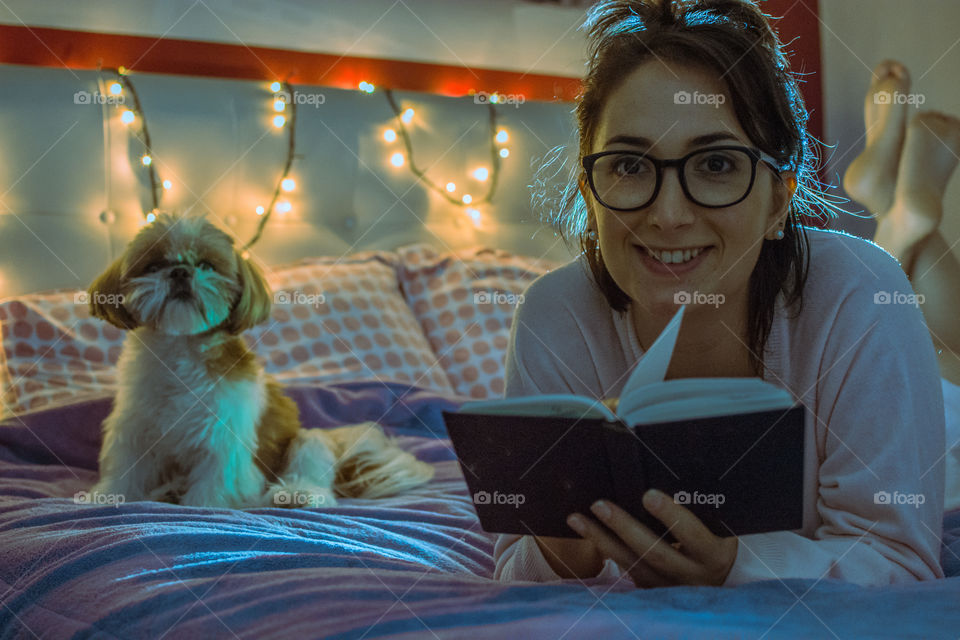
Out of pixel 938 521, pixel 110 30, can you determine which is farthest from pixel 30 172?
pixel 938 521

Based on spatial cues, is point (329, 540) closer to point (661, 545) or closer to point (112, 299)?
point (661, 545)

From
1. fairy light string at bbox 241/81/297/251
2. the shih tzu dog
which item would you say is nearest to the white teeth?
the shih tzu dog

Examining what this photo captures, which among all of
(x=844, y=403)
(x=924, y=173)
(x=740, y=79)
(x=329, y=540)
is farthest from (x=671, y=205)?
(x=924, y=173)

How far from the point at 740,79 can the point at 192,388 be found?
110cm

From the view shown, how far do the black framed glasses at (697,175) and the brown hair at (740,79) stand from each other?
0.19 feet

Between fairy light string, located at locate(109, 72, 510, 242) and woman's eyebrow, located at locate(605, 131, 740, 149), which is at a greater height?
fairy light string, located at locate(109, 72, 510, 242)

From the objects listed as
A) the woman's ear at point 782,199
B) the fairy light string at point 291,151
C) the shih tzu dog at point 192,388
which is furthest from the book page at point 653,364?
the fairy light string at point 291,151

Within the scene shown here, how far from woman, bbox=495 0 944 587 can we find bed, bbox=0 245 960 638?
73 mm

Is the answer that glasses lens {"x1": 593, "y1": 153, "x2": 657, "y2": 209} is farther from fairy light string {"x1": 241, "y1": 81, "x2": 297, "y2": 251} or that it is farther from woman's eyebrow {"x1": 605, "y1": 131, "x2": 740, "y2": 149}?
fairy light string {"x1": 241, "y1": 81, "x2": 297, "y2": 251}

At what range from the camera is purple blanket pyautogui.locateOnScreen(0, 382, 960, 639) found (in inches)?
25.8

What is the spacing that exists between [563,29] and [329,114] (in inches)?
38.9

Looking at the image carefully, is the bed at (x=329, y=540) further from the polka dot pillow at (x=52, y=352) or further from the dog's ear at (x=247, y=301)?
the dog's ear at (x=247, y=301)

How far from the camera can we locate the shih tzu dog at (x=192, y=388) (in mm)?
1420

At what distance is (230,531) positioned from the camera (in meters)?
1.09
